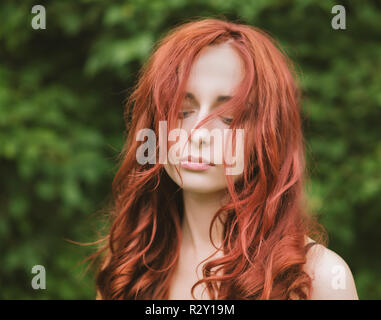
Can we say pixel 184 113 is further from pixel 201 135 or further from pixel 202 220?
pixel 202 220

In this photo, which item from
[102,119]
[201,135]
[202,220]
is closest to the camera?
[201,135]

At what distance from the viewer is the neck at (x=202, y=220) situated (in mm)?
1344

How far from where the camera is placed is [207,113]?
3.93 ft

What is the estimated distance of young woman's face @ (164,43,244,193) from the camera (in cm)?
119

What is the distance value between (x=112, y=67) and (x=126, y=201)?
128cm

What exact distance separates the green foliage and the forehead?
1085 mm

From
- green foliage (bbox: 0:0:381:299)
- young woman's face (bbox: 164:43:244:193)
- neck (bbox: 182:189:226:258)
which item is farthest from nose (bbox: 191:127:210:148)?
green foliage (bbox: 0:0:381:299)

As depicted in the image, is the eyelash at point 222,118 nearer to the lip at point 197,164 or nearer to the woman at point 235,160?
the woman at point 235,160

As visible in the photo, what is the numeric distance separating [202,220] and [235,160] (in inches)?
10.3

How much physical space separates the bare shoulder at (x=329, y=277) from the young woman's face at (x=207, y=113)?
33 cm

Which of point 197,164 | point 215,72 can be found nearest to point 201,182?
point 197,164

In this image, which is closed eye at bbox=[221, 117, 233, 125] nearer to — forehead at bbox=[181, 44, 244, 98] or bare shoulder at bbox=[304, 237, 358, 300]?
forehead at bbox=[181, 44, 244, 98]

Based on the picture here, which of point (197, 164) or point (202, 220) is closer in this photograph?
point (197, 164)

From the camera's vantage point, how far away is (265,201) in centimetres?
126
